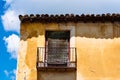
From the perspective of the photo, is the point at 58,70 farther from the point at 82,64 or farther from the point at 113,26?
the point at 113,26

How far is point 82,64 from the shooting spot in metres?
24.0

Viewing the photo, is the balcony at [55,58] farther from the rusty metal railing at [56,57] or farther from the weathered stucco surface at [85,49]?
the weathered stucco surface at [85,49]

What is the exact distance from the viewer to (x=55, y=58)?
24.4m

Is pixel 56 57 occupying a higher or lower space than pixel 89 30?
lower

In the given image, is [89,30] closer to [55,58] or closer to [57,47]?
[57,47]

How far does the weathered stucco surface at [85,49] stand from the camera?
23.9 meters

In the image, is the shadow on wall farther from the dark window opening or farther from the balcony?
the balcony

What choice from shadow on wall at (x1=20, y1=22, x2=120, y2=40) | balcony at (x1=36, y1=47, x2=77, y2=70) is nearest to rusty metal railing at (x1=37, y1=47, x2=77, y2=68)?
balcony at (x1=36, y1=47, x2=77, y2=70)

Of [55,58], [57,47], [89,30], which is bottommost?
[55,58]

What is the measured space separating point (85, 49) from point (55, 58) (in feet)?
5.65

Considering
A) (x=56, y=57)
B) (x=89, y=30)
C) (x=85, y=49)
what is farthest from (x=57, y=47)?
(x=89, y=30)

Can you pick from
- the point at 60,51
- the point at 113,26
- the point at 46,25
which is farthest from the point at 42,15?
the point at 113,26

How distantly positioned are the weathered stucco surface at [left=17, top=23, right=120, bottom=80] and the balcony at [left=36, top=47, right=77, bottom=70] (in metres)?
0.25

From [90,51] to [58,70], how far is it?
82.0 inches
